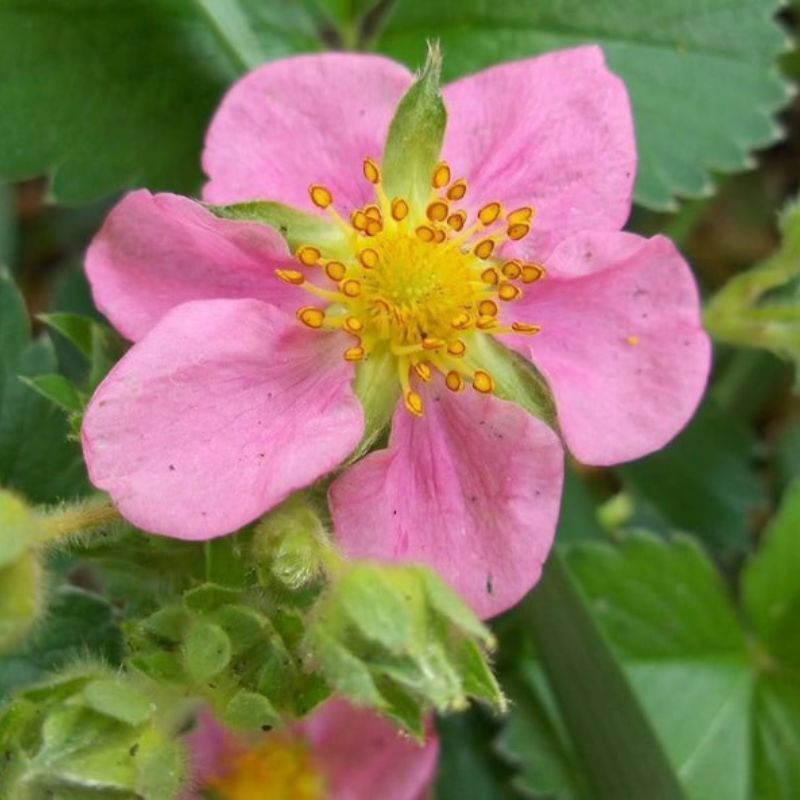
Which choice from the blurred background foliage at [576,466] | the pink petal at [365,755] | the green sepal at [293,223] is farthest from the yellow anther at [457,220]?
the pink petal at [365,755]

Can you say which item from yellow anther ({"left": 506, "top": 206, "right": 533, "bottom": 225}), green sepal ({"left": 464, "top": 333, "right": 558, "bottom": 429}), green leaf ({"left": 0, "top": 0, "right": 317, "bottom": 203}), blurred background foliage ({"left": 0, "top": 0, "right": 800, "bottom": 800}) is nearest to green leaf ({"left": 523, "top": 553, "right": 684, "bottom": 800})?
blurred background foliage ({"left": 0, "top": 0, "right": 800, "bottom": 800})

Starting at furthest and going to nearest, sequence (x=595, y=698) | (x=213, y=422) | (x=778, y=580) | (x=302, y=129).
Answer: (x=778, y=580) → (x=595, y=698) → (x=302, y=129) → (x=213, y=422)

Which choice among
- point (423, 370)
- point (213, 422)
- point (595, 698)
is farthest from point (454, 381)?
point (595, 698)

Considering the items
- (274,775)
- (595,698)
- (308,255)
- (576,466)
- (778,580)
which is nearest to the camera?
(308,255)

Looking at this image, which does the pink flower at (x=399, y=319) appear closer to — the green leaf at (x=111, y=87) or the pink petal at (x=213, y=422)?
the pink petal at (x=213, y=422)

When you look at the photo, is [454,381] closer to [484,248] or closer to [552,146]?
[484,248]

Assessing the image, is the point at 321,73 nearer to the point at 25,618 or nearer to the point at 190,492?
the point at 190,492

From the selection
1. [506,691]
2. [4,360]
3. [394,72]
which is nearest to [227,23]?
[394,72]
